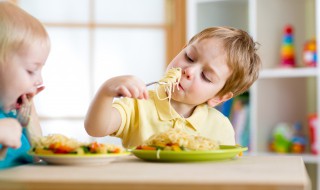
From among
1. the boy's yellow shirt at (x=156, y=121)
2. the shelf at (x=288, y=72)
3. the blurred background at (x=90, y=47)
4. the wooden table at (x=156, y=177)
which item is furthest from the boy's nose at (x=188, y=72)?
the blurred background at (x=90, y=47)

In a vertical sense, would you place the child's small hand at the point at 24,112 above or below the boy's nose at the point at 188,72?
below

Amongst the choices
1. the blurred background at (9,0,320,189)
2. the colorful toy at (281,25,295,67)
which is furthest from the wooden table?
the blurred background at (9,0,320,189)

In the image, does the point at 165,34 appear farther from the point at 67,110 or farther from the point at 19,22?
the point at 19,22

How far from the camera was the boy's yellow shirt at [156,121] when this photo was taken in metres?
1.76

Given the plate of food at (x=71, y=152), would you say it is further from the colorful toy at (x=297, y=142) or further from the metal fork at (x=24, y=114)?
the colorful toy at (x=297, y=142)

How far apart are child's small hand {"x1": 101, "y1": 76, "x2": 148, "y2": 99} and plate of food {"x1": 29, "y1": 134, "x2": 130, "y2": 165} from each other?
0.38 ft

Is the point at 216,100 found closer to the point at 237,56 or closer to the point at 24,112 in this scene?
the point at 237,56

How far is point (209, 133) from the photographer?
1825 millimetres

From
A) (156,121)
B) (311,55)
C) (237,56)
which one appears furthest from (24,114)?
(311,55)

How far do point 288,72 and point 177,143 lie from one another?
2.64 meters

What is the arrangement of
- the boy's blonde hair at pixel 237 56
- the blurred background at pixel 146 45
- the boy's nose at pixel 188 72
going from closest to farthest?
the boy's nose at pixel 188 72 → the boy's blonde hair at pixel 237 56 → the blurred background at pixel 146 45

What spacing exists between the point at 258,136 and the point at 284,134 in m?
0.19

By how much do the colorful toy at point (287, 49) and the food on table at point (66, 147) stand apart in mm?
2797

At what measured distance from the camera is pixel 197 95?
1.79 metres
